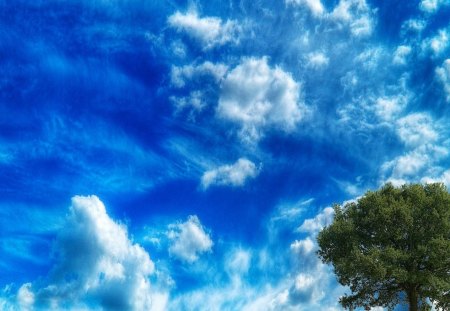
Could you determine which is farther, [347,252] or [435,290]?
A: [347,252]

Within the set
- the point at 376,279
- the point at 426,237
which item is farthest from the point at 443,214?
the point at 376,279

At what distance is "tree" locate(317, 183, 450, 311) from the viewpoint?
56312 millimetres

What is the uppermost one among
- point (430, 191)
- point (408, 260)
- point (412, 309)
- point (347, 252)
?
point (430, 191)

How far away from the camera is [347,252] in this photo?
6122 cm

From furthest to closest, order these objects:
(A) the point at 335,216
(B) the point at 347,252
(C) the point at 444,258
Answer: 1. (A) the point at 335,216
2. (B) the point at 347,252
3. (C) the point at 444,258

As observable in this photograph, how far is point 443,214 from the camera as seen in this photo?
191 feet

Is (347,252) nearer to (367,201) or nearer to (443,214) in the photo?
(367,201)

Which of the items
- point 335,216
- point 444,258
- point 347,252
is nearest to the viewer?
point 444,258

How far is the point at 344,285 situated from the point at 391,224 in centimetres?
1117

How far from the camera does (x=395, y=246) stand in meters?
58.7

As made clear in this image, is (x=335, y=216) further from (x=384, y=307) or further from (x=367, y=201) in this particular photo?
(x=384, y=307)

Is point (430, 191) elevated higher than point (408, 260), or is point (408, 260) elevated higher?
point (430, 191)

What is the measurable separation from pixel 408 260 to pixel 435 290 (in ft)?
15.6

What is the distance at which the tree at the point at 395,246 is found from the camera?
185 ft
